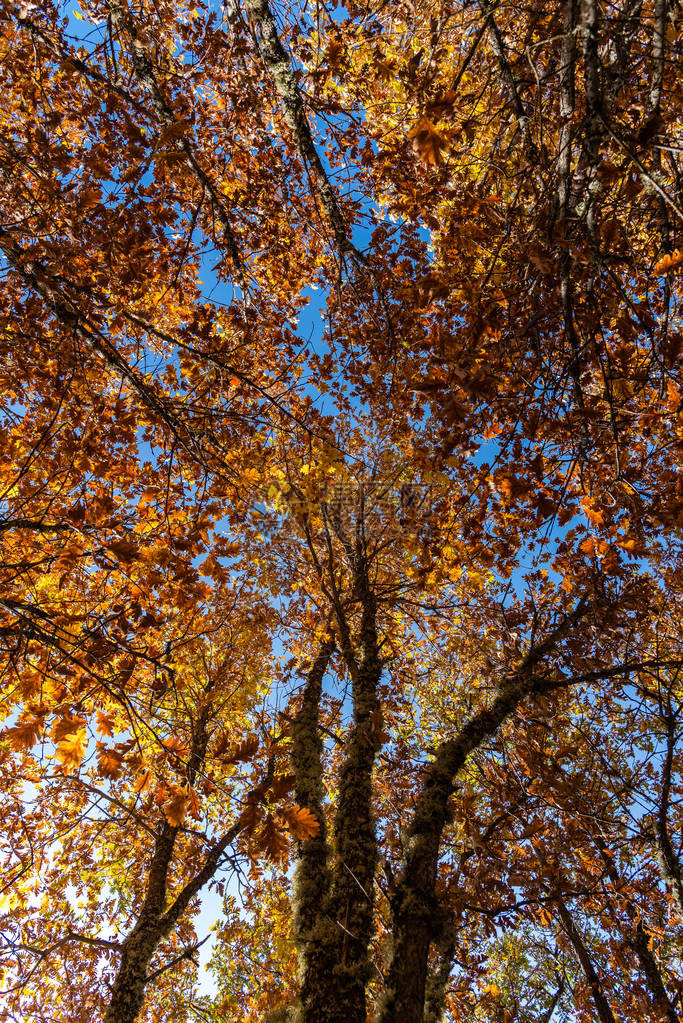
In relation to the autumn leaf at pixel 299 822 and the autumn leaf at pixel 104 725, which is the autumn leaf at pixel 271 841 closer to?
the autumn leaf at pixel 299 822

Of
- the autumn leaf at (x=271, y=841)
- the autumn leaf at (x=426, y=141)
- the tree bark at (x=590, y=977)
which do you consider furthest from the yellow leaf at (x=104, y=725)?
the tree bark at (x=590, y=977)

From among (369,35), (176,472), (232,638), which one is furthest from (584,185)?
(232,638)

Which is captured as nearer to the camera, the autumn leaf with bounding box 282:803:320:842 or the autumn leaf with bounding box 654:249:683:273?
the autumn leaf with bounding box 654:249:683:273

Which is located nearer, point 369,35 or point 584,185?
point 584,185

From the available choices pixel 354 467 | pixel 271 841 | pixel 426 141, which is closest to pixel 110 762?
pixel 271 841

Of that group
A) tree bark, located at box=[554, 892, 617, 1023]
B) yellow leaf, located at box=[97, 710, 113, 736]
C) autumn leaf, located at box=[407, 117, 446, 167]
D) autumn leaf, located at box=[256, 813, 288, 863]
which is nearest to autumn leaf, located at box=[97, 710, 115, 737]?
yellow leaf, located at box=[97, 710, 113, 736]

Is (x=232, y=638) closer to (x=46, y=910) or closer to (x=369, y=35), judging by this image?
(x=46, y=910)

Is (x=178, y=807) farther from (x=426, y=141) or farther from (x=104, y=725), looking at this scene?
(x=426, y=141)

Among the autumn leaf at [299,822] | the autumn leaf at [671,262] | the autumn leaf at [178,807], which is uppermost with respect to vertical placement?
the autumn leaf at [671,262]

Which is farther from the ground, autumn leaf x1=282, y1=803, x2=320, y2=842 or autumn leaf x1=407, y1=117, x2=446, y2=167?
autumn leaf x1=407, y1=117, x2=446, y2=167

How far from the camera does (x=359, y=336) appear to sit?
705 cm

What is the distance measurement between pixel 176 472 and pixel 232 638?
541 centimetres

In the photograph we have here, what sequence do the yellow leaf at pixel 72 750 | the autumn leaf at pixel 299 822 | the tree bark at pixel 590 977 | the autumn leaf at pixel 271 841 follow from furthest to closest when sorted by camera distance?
the tree bark at pixel 590 977 → the autumn leaf at pixel 299 822 → the autumn leaf at pixel 271 841 → the yellow leaf at pixel 72 750

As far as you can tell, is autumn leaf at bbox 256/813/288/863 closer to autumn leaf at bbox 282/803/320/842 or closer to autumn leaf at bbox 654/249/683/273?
autumn leaf at bbox 282/803/320/842
